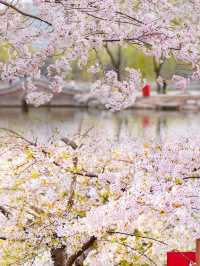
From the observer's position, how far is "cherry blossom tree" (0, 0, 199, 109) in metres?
4.76

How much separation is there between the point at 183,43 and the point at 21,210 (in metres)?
2.29

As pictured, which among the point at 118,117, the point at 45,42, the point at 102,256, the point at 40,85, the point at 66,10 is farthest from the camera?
the point at 40,85

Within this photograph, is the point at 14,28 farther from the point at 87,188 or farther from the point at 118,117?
the point at 118,117

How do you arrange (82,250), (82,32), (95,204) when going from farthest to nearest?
(95,204)
(82,32)
(82,250)

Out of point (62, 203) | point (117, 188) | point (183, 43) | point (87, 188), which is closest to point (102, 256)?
point (87, 188)

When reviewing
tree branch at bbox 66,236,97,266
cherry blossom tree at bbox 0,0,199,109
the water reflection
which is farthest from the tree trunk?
the water reflection

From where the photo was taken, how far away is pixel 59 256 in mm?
5195

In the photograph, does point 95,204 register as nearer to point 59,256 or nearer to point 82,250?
point 59,256

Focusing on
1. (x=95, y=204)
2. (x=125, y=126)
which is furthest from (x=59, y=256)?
(x=125, y=126)

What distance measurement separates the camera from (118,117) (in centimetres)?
2775

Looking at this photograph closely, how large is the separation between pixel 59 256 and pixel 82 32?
197 cm

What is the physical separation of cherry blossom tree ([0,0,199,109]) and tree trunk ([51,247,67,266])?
6.00 ft

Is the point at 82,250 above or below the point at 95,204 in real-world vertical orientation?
below

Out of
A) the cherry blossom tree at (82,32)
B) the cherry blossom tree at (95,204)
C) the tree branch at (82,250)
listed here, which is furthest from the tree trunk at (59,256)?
the cherry blossom tree at (82,32)
